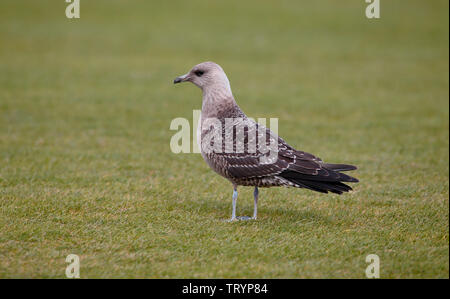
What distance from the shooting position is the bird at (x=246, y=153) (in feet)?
20.4

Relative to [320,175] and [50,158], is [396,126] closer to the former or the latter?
[320,175]

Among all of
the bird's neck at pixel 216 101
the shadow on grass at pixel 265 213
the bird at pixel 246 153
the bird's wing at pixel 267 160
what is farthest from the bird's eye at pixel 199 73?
the shadow on grass at pixel 265 213

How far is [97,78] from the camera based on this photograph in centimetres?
1625

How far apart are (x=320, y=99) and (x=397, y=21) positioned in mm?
13868

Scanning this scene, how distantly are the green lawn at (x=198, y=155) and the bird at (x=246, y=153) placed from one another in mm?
612

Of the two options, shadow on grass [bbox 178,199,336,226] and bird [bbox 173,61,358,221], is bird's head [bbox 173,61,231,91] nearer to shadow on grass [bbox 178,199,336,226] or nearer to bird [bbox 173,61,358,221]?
bird [bbox 173,61,358,221]

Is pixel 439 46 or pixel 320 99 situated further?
pixel 439 46

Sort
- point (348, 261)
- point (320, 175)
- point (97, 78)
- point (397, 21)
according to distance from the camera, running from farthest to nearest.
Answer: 1. point (397, 21)
2. point (97, 78)
3. point (320, 175)
4. point (348, 261)

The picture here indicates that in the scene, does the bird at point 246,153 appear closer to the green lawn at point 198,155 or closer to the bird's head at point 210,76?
the bird's head at point 210,76

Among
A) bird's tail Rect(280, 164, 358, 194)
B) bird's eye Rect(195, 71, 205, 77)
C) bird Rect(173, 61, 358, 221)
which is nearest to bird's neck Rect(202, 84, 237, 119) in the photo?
bird Rect(173, 61, 358, 221)

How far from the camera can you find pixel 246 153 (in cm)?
657

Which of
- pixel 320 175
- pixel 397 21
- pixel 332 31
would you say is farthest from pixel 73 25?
pixel 320 175

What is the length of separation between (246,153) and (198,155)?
372 cm

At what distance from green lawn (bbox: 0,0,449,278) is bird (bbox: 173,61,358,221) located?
61cm
